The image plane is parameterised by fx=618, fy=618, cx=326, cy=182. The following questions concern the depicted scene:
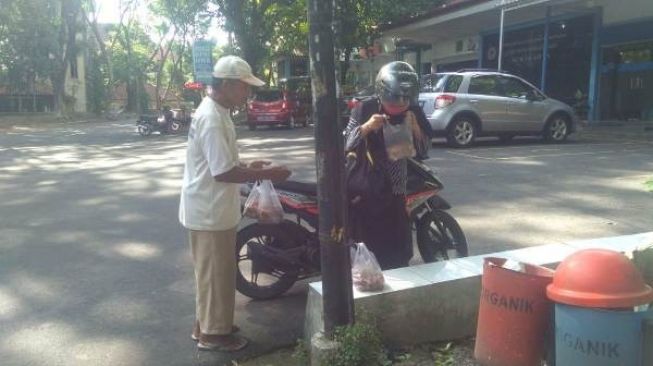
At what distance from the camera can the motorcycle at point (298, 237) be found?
177 inches

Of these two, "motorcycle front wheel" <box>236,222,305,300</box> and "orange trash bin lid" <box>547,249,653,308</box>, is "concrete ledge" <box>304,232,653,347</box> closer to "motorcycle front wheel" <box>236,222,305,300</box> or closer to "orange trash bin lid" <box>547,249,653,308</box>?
"motorcycle front wheel" <box>236,222,305,300</box>

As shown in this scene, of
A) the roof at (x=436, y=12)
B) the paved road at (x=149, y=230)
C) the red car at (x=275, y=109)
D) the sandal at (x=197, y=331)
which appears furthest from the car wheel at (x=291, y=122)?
the sandal at (x=197, y=331)

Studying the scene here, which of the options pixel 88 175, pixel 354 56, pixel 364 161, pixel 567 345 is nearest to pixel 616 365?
pixel 567 345

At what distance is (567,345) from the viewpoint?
2.57m

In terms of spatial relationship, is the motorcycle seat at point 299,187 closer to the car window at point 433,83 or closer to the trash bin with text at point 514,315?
the trash bin with text at point 514,315

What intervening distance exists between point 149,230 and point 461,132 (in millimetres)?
8597

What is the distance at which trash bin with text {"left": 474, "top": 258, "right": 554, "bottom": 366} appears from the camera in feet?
9.35

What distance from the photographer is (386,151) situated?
421cm

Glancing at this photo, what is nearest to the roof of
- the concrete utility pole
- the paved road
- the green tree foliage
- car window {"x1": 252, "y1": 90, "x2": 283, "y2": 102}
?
car window {"x1": 252, "y1": 90, "x2": 283, "y2": 102}

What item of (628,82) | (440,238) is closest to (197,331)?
(440,238)

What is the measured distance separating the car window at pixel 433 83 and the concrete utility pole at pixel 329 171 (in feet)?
35.7

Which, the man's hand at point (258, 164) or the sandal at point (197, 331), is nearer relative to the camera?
the man's hand at point (258, 164)

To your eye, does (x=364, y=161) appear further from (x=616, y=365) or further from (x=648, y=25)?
(x=648, y=25)

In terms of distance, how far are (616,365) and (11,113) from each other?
46.5 m
